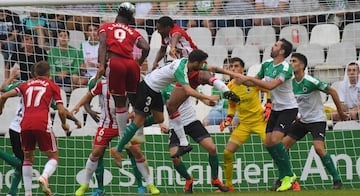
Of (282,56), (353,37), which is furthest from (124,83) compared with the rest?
(353,37)

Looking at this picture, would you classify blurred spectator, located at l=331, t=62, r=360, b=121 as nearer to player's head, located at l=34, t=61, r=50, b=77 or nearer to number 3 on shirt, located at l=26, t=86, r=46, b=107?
player's head, located at l=34, t=61, r=50, b=77

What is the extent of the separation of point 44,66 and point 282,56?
3.72m

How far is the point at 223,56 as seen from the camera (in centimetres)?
1928

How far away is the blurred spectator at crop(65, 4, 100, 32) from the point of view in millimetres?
18812

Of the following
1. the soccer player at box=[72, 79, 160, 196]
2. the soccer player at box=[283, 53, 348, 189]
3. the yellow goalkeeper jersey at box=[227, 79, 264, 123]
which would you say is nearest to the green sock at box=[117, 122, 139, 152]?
the soccer player at box=[72, 79, 160, 196]

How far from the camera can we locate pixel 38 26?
18609 mm

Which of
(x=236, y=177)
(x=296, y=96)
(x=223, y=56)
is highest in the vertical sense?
(x=223, y=56)

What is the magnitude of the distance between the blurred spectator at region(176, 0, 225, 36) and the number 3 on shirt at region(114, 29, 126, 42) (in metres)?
4.57

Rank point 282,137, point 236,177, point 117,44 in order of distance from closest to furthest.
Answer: point 117,44 → point 282,137 → point 236,177

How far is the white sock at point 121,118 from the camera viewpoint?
1523 centimetres

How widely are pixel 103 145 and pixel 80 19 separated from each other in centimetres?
385

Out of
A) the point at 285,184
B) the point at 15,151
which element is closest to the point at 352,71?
the point at 285,184

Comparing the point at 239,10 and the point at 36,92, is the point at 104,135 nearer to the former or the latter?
the point at 36,92

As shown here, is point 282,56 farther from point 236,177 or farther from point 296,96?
point 236,177
